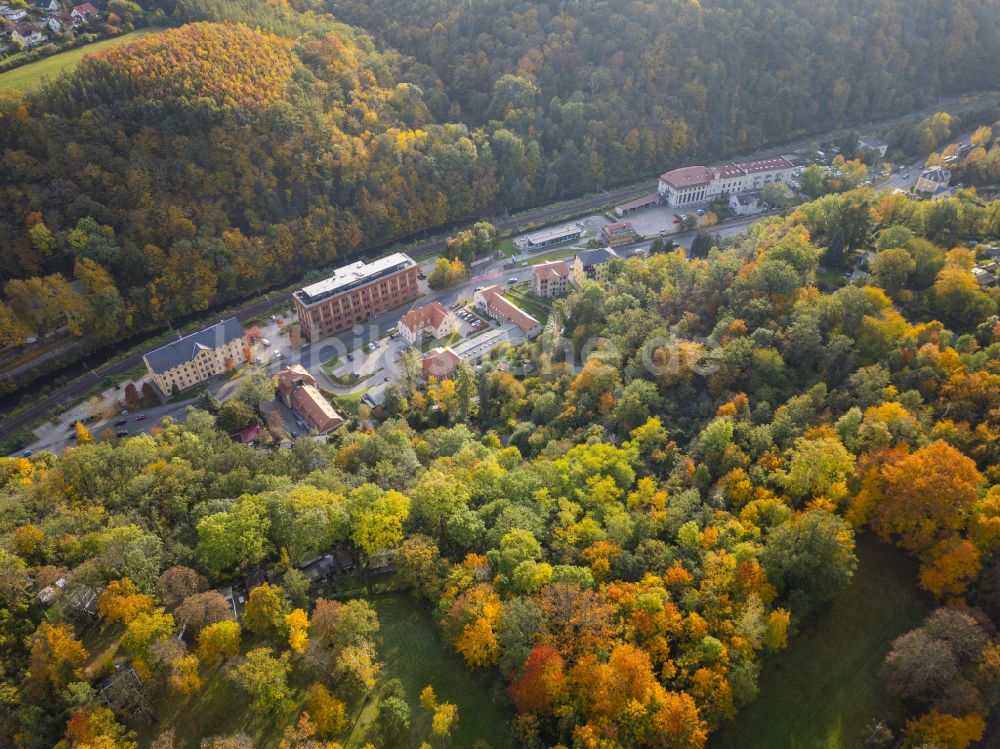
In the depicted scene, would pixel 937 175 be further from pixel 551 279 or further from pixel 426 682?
pixel 426 682

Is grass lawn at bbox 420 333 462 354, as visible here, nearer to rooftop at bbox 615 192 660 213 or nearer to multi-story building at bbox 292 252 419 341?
multi-story building at bbox 292 252 419 341

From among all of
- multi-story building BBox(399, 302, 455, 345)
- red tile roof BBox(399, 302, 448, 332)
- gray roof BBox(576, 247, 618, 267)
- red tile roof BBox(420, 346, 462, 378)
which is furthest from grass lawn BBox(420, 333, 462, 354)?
gray roof BBox(576, 247, 618, 267)

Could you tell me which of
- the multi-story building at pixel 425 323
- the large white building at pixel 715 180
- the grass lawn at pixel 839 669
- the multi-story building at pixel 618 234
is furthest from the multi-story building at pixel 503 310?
the grass lawn at pixel 839 669

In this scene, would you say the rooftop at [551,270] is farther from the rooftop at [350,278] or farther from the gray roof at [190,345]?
the gray roof at [190,345]

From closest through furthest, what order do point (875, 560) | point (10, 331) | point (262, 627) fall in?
point (262, 627) → point (875, 560) → point (10, 331)

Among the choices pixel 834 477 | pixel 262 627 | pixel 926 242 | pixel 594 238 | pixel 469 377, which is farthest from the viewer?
pixel 594 238

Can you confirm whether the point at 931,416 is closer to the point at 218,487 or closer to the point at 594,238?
the point at 218,487

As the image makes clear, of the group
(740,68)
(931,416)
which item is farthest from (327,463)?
(740,68)
